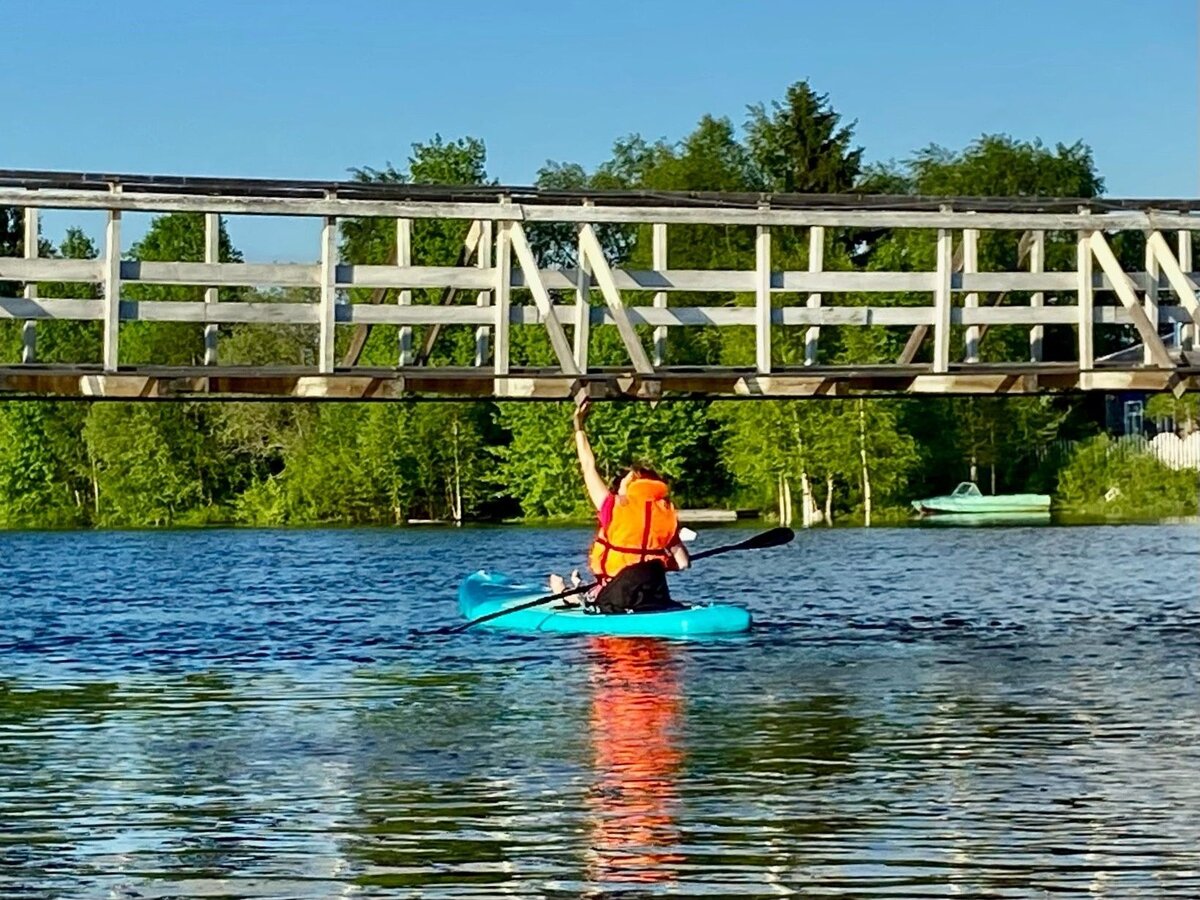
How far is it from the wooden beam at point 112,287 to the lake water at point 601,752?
3078mm

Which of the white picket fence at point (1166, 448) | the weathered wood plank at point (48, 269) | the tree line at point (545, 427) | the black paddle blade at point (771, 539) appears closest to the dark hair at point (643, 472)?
the black paddle blade at point (771, 539)

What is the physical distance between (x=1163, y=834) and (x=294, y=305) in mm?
13655

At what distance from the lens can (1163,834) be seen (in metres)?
13.3

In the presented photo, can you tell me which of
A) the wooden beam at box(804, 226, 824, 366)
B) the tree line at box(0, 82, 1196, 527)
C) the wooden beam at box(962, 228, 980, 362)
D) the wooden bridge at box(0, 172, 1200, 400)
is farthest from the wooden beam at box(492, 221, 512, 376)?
the tree line at box(0, 82, 1196, 527)

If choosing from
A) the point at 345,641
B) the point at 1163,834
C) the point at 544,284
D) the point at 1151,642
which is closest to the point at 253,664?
the point at 345,641

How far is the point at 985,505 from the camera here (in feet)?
245

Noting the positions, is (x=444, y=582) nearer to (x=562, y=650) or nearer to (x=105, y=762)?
(x=562, y=650)

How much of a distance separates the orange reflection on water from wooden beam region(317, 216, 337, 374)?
3.96m

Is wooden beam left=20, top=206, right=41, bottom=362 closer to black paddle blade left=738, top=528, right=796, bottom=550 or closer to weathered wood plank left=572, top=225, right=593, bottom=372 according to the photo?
weathered wood plank left=572, top=225, right=593, bottom=372

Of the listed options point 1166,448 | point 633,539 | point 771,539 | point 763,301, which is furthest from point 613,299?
point 1166,448

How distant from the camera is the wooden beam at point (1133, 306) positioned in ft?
88.3

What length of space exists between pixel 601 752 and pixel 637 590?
887 cm

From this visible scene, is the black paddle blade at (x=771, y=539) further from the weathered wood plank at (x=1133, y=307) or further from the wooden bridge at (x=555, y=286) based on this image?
the weathered wood plank at (x=1133, y=307)

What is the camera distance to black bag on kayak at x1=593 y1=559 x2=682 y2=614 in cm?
2609
